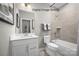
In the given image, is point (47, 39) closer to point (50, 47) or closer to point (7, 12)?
point (50, 47)

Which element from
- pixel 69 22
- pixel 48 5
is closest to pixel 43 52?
pixel 69 22

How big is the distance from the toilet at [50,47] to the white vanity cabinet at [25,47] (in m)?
0.18

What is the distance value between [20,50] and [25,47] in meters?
0.10

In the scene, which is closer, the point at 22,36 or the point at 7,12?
the point at 7,12

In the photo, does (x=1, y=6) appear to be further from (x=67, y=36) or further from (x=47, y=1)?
(x=67, y=36)

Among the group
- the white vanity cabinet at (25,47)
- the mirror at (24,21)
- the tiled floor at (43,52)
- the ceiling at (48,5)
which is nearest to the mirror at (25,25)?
the mirror at (24,21)

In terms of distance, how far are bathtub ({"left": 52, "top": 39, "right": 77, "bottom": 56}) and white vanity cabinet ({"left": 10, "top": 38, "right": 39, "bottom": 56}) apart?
35 cm

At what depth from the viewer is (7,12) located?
4.83ft

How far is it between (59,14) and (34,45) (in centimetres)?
69

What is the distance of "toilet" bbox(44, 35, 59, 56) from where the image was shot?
1.61 meters

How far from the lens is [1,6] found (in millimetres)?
1371

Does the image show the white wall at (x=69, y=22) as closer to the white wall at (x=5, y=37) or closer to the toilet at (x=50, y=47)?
the toilet at (x=50, y=47)

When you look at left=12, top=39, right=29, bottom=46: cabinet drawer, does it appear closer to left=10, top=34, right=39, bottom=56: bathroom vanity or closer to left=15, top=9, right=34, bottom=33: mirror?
left=10, top=34, right=39, bottom=56: bathroom vanity

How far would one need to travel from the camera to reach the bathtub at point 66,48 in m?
1.55
